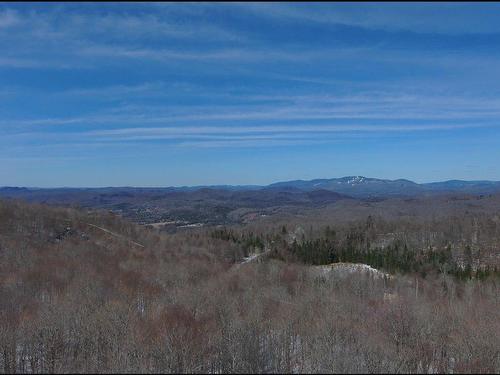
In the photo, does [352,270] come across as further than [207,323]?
Yes

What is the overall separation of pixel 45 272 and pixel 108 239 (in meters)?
39.6

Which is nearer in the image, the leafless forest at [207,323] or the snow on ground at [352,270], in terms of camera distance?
the leafless forest at [207,323]

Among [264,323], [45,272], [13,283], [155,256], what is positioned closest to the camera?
[264,323]

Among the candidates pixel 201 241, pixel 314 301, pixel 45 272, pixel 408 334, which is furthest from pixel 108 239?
pixel 408 334

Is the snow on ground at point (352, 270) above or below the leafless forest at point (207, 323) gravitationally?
below

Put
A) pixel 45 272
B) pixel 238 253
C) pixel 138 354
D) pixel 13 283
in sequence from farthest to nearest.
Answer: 1. pixel 238 253
2. pixel 45 272
3. pixel 13 283
4. pixel 138 354

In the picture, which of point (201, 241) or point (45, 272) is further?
point (201, 241)

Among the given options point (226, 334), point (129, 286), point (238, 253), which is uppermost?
point (226, 334)

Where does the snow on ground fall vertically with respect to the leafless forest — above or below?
below

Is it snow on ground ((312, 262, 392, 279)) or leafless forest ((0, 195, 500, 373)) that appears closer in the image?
leafless forest ((0, 195, 500, 373))

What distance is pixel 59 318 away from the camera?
63.9 feet

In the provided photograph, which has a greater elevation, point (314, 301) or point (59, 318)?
point (59, 318)

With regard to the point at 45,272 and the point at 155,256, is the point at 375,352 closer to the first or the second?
the point at 45,272

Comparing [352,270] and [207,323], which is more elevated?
[207,323]
